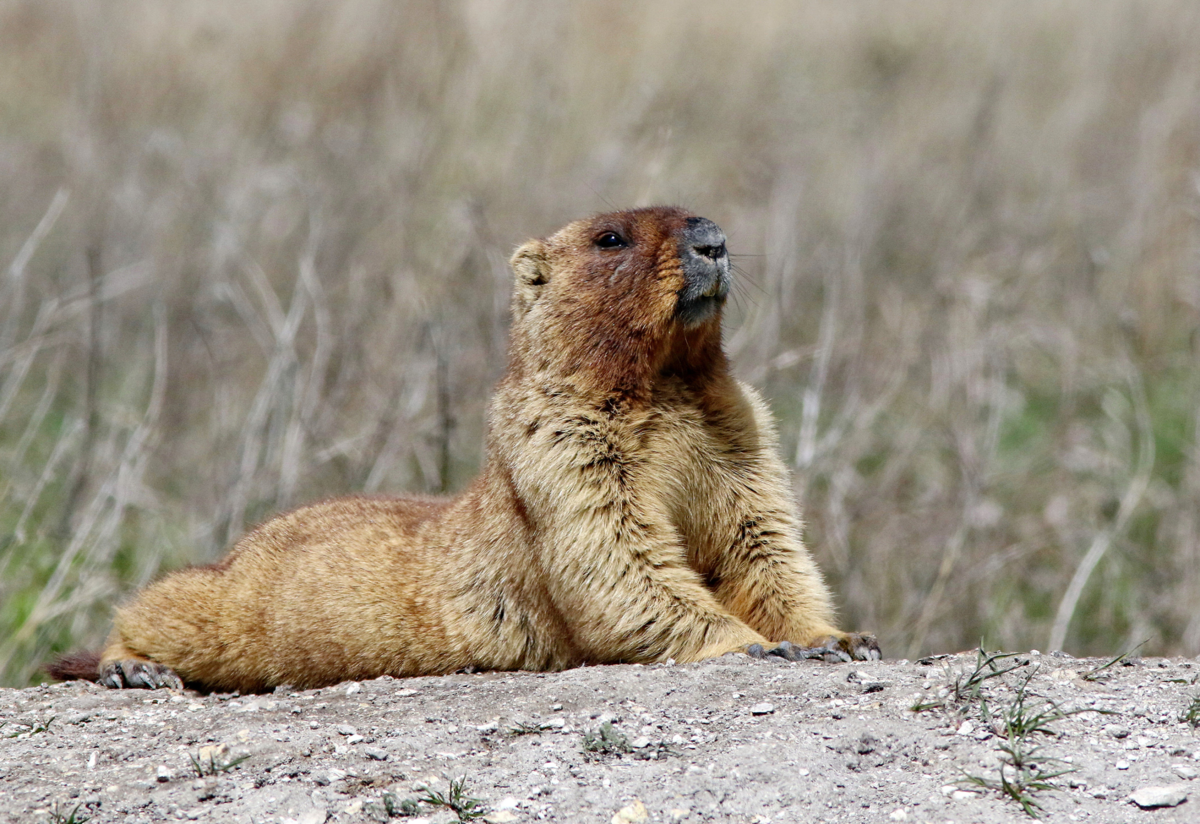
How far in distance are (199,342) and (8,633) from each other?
152 inches

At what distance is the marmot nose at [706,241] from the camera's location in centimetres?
530

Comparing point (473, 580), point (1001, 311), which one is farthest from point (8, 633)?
point (1001, 311)

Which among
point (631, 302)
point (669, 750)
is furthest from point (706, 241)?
point (669, 750)

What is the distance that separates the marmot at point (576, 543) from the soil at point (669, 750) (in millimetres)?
462

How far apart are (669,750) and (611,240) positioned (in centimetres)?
244

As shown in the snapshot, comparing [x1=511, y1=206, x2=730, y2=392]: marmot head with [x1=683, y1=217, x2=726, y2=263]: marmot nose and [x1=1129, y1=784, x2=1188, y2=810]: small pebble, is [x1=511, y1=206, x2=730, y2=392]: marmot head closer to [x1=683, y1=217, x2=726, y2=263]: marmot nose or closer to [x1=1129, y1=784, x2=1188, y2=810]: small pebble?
[x1=683, y1=217, x2=726, y2=263]: marmot nose

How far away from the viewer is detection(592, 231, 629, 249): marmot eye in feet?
18.4

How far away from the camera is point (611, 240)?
562cm

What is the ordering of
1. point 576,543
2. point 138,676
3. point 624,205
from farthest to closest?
point 624,205 < point 138,676 < point 576,543

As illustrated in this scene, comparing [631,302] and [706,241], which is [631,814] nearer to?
[631,302]

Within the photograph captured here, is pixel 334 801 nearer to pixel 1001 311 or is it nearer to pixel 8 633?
pixel 8 633

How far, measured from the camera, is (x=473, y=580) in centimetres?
553

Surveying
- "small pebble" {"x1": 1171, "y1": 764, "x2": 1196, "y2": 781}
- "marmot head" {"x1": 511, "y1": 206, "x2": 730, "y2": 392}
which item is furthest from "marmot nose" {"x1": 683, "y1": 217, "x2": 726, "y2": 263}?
"small pebble" {"x1": 1171, "y1": 764, "x2": 1196, "y2": 781}

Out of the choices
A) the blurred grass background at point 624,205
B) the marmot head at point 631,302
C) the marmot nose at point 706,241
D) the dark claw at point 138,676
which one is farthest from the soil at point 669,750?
the blurred grass background at point 624,205
